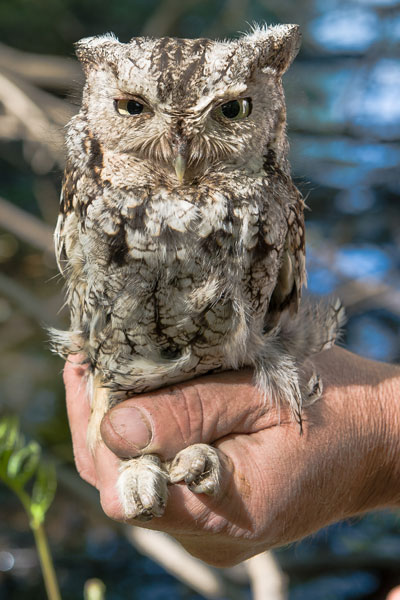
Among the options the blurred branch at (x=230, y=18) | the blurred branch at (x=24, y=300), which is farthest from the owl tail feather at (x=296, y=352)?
the blurred branch at (x=230, y=18)

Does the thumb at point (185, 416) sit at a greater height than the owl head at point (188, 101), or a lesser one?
lesser

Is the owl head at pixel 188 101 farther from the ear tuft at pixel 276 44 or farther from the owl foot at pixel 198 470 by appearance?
the owl foot at pixel 198 470

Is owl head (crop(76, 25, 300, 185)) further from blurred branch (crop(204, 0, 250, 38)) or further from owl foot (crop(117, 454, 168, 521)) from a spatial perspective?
blurred branch (crop(204, 0, 250, 38))

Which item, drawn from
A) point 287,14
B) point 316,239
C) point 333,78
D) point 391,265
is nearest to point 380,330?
point 391,265

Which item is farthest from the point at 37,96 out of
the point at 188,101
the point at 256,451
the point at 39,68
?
the point at 256,451

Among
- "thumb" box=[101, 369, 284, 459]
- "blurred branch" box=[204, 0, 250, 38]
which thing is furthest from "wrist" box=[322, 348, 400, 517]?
"blurred branch" box=[204, 0, 250, 38]

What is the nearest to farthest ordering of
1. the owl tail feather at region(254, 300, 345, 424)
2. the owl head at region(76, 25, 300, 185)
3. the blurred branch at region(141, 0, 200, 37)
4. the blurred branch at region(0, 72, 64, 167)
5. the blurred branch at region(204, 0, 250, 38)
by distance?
the owl head at region(76, 25, 300, 185)
the owl tail feather at region(254, 300, 345, 424)
the blurred branch at region(0, 72, 64, 167)
the blurred branch at region(204, 0, 250, 38)
the blurred branch at region(141, 0, 200, 37)

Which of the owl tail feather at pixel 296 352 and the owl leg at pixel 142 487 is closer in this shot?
the owl leg at pixel 142 487
